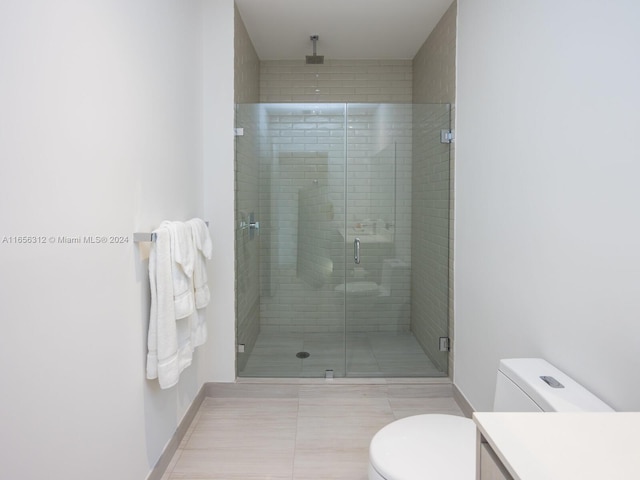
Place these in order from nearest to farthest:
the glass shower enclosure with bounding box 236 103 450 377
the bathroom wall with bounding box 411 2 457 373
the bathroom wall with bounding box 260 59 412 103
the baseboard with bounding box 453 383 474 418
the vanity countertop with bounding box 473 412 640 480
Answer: the vanity countertop with bounding box 473 412 640 480 → the baseboard with bounding box 453 383 474 418 → the bathroom wall with bounding box 411 2 457 373 → the glass shower enclosure with bounding box 236 103 450 377 → the bathroom wall with bounding box 260 59 412 103

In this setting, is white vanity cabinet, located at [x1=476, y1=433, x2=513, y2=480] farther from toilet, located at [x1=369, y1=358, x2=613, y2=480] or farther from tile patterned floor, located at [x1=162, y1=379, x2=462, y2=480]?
tile patterned floor, located at [x1=162, y1=379, x2=462, y2=480]

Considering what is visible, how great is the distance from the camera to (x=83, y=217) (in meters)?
1.21

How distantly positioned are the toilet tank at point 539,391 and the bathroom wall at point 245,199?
176cm

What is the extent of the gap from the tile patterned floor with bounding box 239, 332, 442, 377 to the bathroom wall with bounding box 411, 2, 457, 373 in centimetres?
14

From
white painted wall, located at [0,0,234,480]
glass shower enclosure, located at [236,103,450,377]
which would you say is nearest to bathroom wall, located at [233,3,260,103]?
glass shower enclosure, located at [236,103,450,377]

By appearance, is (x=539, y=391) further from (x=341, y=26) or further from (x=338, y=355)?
(x=341, y=26)

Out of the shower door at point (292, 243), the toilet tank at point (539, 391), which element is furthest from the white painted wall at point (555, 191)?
the shower door at point (292, 243)

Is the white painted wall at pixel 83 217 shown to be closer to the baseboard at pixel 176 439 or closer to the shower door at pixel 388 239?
the baseboard at pixel 176 439

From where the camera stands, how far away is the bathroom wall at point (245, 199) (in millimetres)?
2648

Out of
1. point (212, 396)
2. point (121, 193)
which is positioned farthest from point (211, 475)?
point (121, 193)

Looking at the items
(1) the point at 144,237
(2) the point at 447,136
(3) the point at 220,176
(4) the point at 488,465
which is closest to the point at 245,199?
(3) the point at 220,176

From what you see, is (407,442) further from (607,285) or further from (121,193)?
(121,193)

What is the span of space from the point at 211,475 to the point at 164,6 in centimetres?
222

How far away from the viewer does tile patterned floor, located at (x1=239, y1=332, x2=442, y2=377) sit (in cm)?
279
